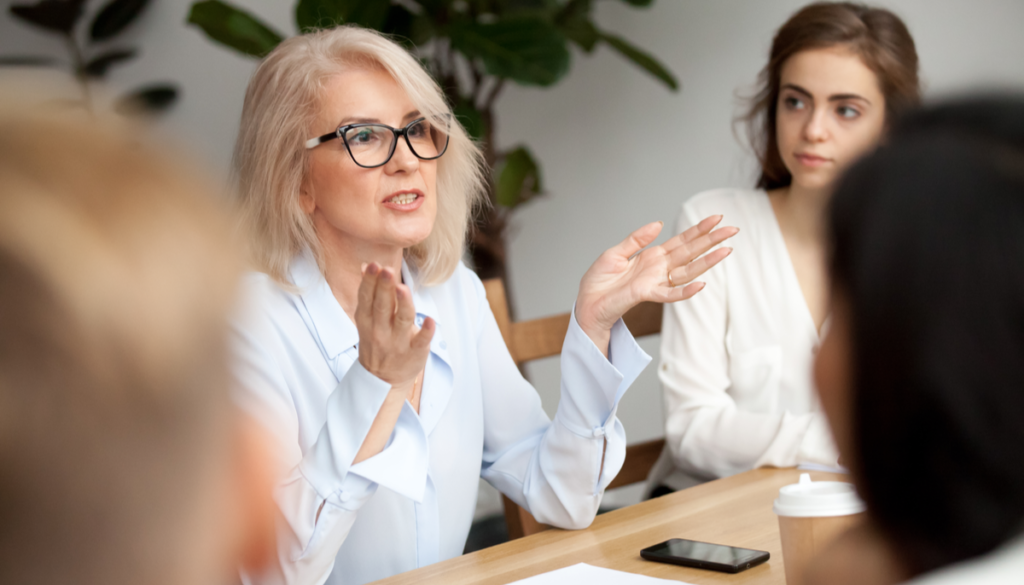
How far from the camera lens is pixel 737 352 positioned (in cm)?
185

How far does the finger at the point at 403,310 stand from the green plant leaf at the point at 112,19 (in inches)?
109

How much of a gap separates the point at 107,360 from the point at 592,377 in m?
1.02

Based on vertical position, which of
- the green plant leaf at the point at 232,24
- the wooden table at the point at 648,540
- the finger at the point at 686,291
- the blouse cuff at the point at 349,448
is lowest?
the wooden table at the point at 648,540

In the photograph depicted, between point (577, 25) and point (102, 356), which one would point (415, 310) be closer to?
point (102, 356)

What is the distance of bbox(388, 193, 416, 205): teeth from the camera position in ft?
4.77

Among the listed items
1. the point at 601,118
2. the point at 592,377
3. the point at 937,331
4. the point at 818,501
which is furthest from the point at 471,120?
the point at 937,331

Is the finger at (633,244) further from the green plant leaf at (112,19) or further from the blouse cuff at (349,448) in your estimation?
the green plant leaf at (112,19)

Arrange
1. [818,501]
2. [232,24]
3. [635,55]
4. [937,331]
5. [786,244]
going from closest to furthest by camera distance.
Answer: [937,331] → [818,501] → [786,244] → [232,24] → [635,55]

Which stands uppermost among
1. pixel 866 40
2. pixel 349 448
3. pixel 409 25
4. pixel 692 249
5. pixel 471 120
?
pixel 409 25

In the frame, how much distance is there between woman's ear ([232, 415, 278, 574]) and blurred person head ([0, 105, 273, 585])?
0.9 inches

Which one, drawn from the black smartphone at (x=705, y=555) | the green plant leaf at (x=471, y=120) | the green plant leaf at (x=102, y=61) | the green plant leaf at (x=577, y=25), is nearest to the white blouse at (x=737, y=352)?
the black smartphone at (x=705, y=555)

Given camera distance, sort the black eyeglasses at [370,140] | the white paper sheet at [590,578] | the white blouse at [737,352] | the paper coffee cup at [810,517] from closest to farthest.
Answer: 1. the paper coffee cup at [810,517]
2. the white paper sheet at [590,578]
3. the black eyeglasses at [370,140]
4. the white blouse at [737,352]

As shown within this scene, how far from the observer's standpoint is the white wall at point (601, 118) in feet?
10.7

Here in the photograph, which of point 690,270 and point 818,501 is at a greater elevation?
point 690,270
